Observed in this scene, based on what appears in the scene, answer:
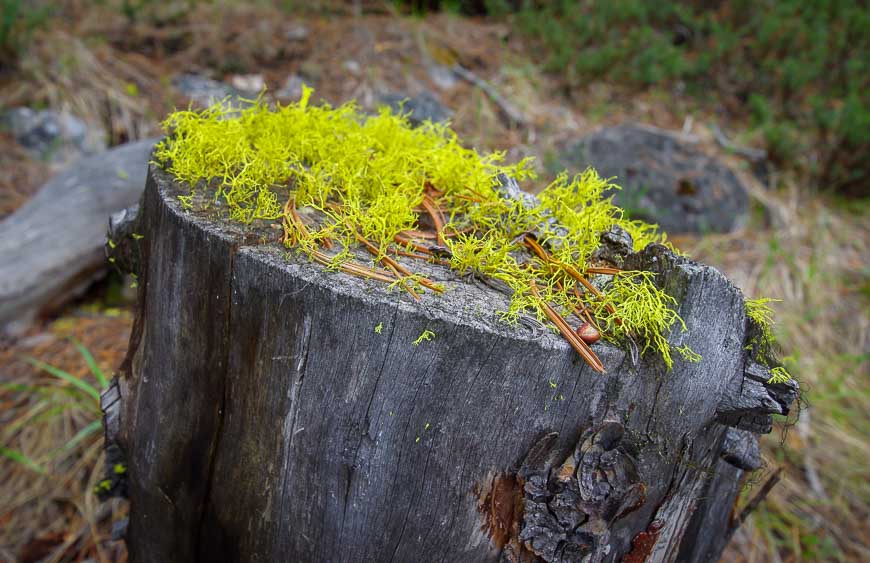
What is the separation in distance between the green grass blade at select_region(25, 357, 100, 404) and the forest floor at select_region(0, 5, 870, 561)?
0.06 m

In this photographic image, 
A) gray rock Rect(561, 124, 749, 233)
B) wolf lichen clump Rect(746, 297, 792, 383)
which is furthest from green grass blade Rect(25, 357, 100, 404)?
gray rock Rect(561, 124, 749, 233)

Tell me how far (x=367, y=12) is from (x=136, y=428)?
213 inches

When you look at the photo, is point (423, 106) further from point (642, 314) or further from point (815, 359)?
point (642, 314)

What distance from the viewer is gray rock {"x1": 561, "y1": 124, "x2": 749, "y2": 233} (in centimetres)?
453

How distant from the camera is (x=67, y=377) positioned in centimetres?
282

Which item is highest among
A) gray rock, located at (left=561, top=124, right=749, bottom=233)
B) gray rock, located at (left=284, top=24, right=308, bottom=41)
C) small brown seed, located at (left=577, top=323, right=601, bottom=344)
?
small brown seed, located at (left=577, top=323, right=601, bottom=344)

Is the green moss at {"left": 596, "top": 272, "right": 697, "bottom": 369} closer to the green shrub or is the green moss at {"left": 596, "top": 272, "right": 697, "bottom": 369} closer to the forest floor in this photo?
the forest floor

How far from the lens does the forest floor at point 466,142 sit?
112 inches

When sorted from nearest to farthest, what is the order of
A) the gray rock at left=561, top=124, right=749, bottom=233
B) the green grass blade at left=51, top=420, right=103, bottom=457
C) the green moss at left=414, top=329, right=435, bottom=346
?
1. the green moss at left=414, top=329, right=435, bottom=346
2. the green grass blade at left=51, top=420, right=103, bottom=457
3. the gray rock at left=561, top=124, right=749, bottom=233

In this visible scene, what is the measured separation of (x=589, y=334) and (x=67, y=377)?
2.72 metres

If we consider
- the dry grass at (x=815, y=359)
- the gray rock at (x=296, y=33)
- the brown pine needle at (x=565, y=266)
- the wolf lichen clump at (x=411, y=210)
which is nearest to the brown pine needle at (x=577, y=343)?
the wolf lichen clump at (x=411, y=210)

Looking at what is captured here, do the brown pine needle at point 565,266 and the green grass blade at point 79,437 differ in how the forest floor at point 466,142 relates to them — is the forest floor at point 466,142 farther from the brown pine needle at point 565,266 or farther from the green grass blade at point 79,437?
the brown pine needle at point 565,266

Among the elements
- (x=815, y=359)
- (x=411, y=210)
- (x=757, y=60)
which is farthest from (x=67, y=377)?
(x=757, y=60)

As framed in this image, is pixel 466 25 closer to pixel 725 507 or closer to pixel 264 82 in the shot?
pixel 264 82
